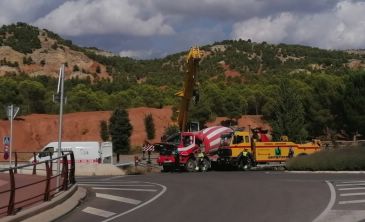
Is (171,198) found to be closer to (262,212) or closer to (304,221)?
(262,212)

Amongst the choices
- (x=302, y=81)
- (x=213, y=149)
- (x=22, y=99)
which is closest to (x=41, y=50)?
(x=22, y=99)

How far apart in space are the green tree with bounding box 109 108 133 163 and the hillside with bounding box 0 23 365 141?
8.41m

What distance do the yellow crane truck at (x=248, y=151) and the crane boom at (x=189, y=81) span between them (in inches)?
186

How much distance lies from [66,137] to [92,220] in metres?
72.2

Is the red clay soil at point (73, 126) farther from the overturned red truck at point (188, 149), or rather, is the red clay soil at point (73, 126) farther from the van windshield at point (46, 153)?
the van windshield at point (46, 153)

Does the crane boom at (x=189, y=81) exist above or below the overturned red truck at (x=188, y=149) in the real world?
above

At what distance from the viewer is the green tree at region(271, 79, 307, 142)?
5509 cm

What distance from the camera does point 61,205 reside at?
50.0ft

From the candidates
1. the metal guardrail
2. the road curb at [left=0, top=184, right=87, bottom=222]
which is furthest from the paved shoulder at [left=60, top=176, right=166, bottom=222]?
the metal guardrail

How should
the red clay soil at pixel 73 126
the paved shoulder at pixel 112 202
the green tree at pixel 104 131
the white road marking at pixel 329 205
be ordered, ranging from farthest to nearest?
the red clay soil at pixel 73 126, the green tree at pixel 104 131, the paved shoulder at pixel 112 202, the white road marking at pixel 329 205

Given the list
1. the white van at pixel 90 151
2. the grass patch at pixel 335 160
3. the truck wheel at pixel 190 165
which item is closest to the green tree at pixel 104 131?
the white van at pixel 90 151

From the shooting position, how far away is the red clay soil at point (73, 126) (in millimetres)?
81169

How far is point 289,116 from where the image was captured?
5544 centimetres

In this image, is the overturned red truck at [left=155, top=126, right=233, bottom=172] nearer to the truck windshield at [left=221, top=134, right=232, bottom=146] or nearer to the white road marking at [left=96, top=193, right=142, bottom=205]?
the truck windshield at [left=221, top=134, right=232, bottom=146]
